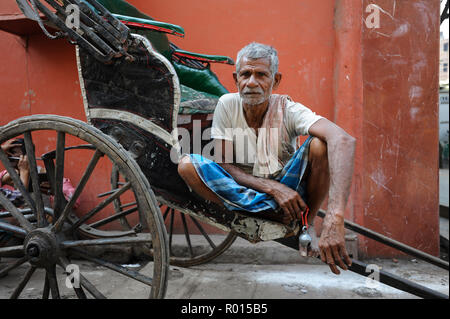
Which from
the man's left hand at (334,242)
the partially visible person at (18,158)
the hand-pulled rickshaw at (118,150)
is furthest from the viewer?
the partially visible person at (18,158)

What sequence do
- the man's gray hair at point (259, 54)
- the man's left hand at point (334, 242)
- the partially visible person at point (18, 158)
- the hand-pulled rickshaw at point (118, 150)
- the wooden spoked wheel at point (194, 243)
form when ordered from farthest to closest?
1. the wooden spoked wheel at point (194, 243)
2. the partially visible person at point (18, 158)
3. the man's gray hair at point (259, 54)
4. the hand-pulled rickshaw at point (118, 150)
5. the man's left hand at point (334, 242)

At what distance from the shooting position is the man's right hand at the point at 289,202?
1.81 metres

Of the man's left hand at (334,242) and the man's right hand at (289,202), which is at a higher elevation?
the man's right hand at (289,202)

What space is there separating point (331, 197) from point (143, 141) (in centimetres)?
104

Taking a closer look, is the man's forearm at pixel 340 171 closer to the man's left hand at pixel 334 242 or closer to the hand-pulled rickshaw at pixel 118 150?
Result: the man's left hand at pixel 334 242

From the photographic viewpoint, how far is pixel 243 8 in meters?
3.61

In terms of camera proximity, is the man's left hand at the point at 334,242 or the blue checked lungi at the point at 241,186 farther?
the blue checked lungi at the point at 241,186

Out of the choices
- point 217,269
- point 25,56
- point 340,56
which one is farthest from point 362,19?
point 25,56

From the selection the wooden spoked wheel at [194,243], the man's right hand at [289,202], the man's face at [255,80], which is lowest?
the wooden spoked wheel at [194,243]

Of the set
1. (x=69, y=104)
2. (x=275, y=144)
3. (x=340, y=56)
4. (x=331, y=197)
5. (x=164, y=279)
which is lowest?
(x=164, y=279)

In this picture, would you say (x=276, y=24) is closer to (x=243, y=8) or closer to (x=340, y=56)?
(x=243, y=8)

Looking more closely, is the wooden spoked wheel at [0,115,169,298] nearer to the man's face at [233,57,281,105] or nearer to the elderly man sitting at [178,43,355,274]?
the elderly man sitting at [178,43,355,274]

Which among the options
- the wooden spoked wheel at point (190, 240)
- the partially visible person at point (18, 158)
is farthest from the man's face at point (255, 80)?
the partially visible person at point (18, 158)

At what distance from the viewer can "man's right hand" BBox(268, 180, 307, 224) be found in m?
1.81
